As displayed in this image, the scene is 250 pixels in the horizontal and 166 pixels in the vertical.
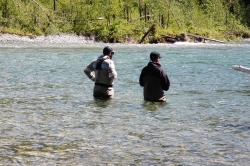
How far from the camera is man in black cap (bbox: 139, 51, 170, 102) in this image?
45.4ft

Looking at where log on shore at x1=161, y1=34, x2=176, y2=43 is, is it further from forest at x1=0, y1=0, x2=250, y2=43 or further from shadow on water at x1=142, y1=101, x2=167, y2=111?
shadow on water at x1=142, y1=101, x2=167, y2=111

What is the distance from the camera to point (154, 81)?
1403 centimetres

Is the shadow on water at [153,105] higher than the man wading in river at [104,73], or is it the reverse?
the man wading in river at [104,73]

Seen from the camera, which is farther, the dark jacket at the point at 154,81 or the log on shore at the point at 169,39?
the log on shore at the point at 169,39

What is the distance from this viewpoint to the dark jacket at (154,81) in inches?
547

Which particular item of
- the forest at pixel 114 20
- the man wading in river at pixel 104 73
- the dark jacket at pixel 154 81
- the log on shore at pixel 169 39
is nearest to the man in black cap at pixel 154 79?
the dark jacket at pixel 154 81

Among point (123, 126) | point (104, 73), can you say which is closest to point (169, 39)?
point (104, 73)

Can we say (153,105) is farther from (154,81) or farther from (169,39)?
(169,39)

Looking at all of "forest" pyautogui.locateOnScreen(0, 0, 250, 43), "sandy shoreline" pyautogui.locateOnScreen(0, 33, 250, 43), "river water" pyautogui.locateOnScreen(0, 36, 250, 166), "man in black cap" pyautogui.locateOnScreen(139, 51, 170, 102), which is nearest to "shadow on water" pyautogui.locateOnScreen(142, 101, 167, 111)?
"river water" pyautogui.locateOnScreen(0, 36, 250, 166)

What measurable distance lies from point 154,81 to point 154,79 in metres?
0.06

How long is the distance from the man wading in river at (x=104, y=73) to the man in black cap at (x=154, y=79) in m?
0.87

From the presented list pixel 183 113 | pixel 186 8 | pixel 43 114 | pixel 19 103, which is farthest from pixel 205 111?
pixel 186 8

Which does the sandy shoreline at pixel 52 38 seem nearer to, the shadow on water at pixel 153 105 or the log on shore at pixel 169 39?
the log on shore at pixel 169 39

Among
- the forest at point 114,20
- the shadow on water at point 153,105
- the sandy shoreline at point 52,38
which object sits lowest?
the shadow on water at point 153,105
